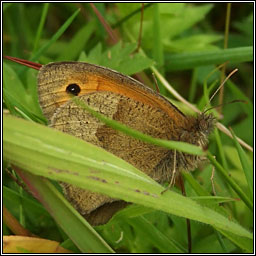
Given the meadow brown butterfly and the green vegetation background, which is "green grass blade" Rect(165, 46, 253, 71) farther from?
the meadow brown butterfly

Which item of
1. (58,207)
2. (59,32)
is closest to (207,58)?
(59,32)

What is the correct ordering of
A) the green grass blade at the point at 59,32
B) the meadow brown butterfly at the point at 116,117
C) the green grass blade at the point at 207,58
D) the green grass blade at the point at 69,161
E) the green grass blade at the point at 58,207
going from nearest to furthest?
the green grass blade at the point at 69,161 < the green grass blade at the point at 58,207 < the meadow brown butterfly at the point at 116,117 < the green grass blade at the point at 59,32 < the green grass blade at the point at 207,58

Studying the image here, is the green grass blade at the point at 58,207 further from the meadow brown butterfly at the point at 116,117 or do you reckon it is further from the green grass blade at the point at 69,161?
the meadow brown butterfly at the point at 116,117

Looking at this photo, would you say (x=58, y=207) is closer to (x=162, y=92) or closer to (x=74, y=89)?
(x=74, y=89)

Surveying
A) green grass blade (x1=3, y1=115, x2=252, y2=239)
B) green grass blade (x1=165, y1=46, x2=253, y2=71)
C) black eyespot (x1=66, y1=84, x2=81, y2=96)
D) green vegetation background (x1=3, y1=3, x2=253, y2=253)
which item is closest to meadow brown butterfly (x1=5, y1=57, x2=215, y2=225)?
black eyespot (x1=66, y1=84, x2=81, y2=96)

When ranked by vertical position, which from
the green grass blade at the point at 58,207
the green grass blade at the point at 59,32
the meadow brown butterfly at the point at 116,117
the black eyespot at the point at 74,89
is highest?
the green grass blade at the point at 59,32

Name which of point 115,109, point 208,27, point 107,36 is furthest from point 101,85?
point 208,27

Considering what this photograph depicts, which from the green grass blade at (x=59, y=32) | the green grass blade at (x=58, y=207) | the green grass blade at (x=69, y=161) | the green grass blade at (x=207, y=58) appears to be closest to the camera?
the green grass blade at (x=69, y=161)

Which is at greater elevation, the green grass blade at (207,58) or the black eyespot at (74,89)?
the green grass blade at (207,58)

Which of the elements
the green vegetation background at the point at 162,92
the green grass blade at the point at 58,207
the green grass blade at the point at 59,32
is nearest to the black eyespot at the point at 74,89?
the green vegetation background at the point at 162,92
